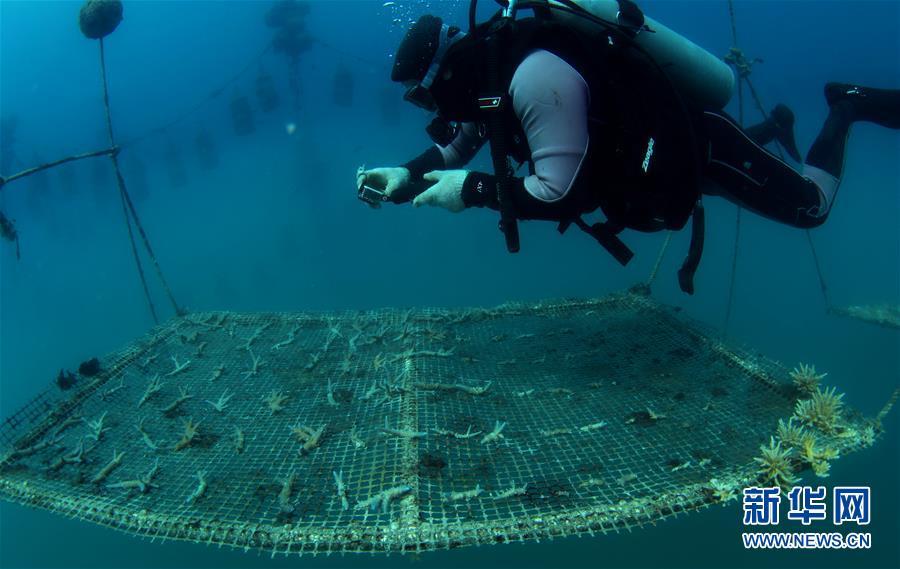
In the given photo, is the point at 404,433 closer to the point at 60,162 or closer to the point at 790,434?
the point at 790,434

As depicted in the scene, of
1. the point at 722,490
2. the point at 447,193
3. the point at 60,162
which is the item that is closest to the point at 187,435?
the point at 447,193

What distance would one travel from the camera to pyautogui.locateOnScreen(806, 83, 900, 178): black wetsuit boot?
4520mm

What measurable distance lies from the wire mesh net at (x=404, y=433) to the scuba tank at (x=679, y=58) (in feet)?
8.70

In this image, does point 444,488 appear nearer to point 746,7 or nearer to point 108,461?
point 108,461

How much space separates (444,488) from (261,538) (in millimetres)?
1231

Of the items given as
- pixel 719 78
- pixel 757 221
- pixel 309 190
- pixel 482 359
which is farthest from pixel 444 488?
pixel 757 221

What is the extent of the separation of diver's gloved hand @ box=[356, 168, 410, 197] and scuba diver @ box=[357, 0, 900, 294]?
0.09 feet

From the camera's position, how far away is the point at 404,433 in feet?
12.7

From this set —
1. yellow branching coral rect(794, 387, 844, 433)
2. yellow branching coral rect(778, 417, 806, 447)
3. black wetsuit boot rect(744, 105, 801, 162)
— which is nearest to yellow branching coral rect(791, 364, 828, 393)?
yellow branching coral rect(794, 387, 844, 433)

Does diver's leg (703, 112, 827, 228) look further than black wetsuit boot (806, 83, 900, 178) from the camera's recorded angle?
No

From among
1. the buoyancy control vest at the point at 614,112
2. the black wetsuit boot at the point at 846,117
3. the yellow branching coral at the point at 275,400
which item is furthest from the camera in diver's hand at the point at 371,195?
the black wetsuit boot at the point at 846,117

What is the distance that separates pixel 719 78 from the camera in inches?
153

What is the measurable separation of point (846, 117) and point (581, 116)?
130 inches

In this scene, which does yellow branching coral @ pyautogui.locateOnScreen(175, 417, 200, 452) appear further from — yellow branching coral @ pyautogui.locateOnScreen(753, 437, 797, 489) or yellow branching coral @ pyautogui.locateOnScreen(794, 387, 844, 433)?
yellow branching coral @ pyautogui.locateOnScreen(794, 387, 844, 433)
